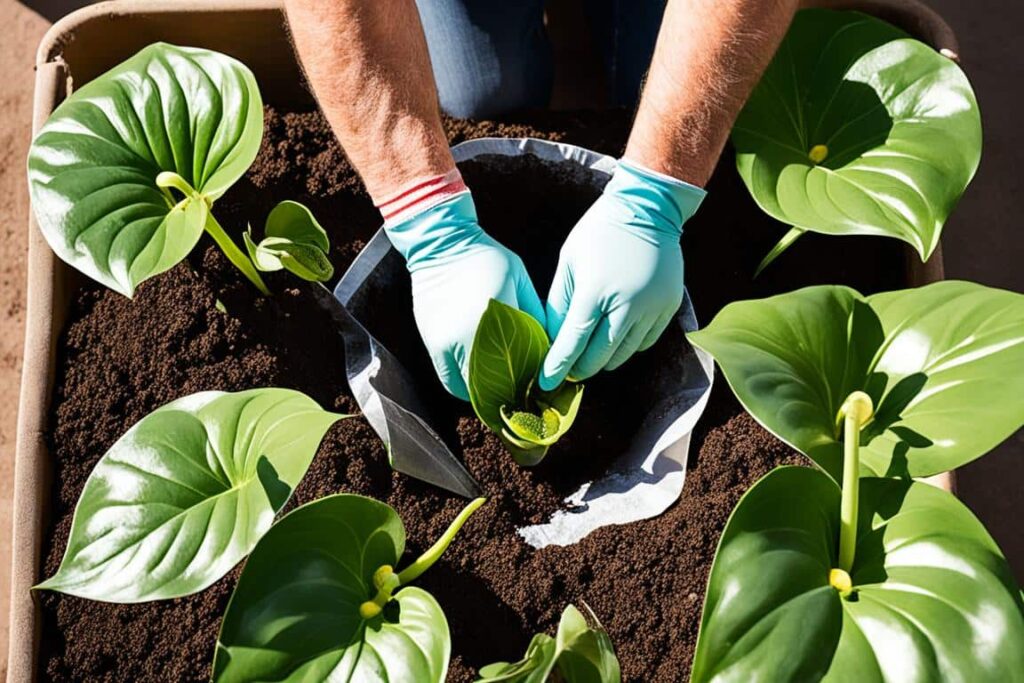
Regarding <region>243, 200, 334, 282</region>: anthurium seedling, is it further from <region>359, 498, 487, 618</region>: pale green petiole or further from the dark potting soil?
<region>359, 498, 487, 618</region>: pale green petiole

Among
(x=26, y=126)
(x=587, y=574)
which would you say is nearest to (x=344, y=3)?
(x=587, y=574)

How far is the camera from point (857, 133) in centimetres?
98

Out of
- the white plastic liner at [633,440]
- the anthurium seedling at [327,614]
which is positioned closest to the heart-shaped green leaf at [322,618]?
the anthurium seedling at [327,614]

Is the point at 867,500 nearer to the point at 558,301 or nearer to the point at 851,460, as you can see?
the point at 851,460

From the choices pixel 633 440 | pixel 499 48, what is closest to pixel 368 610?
pixel 633 440

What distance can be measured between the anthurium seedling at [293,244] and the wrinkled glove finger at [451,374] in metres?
0.16

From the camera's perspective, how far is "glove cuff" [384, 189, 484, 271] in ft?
3.28

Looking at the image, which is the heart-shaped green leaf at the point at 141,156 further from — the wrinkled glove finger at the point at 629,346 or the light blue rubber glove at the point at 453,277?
the wrinkled glove finger at the point at 629,346

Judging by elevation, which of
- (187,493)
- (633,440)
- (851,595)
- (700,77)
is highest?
(700,77)

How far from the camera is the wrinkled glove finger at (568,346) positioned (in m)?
0.97

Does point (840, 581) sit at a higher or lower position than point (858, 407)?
lower

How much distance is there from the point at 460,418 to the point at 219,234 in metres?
0.31

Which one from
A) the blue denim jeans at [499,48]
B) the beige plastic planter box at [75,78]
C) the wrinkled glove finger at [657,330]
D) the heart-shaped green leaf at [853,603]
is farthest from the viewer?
the blue denim jeans at [499,48]

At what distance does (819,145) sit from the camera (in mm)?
987
